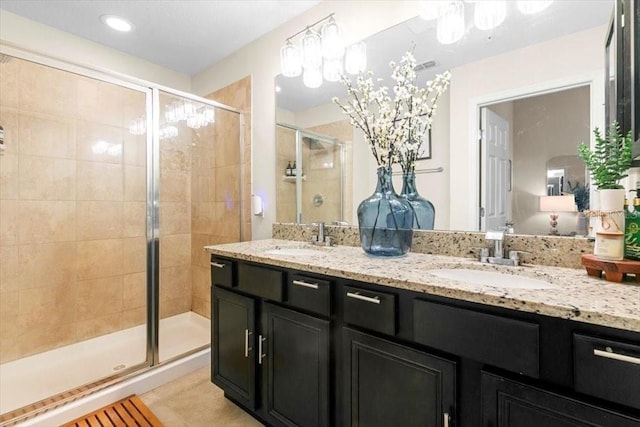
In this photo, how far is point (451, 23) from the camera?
4.99ft

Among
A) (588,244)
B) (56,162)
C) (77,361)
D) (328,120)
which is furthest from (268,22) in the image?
(77,361)

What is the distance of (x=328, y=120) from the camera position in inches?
80.5

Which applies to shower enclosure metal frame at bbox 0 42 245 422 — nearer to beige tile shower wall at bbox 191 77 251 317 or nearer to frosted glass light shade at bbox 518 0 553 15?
beige tile shower wall at bbox 191 77 251 317

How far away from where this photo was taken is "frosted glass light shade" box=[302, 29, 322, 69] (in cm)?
199

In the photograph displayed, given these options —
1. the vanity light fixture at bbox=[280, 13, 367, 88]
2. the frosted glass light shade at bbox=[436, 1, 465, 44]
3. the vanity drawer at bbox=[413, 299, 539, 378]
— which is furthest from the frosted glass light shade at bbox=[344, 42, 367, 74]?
the vanity drawer at bbox=[413, 299, 539, 378]

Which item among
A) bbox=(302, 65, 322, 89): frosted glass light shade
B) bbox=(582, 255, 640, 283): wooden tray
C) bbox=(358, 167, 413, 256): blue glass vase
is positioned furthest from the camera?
bbox=(302, 65, 322, 89): frosted glass light shade

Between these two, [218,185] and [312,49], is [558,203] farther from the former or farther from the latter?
[218,185]

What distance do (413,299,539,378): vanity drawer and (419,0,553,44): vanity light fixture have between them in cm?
133

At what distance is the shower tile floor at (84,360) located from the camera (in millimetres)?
1824

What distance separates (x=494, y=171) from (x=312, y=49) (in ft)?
4.40

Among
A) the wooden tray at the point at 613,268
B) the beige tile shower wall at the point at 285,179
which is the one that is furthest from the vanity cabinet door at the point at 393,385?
the beige tile shower wall at the point at 285,179

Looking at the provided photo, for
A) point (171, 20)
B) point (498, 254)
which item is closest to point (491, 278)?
point (498, 254)

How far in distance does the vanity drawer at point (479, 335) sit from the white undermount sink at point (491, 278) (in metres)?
Result: 0.21

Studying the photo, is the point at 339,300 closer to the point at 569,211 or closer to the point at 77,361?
the point at 569,211
